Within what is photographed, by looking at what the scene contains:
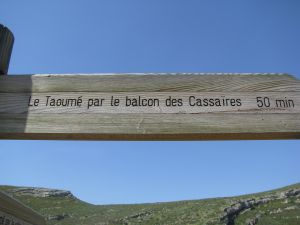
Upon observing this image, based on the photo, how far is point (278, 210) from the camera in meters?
113

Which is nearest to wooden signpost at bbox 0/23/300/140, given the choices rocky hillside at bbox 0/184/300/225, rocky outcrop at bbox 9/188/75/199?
rocky hillside at bbox 0/184/300/225

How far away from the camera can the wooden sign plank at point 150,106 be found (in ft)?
7.71

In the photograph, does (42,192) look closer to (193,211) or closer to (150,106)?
(193,211)

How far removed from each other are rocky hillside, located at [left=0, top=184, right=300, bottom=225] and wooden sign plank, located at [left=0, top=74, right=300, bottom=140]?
101 m

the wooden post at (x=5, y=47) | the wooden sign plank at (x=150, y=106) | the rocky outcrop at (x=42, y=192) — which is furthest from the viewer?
the rocky outcrop at (x=42, y=192)

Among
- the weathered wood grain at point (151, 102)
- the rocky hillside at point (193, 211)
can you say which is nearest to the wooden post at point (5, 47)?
the weathered wood grain at point (151, 102)

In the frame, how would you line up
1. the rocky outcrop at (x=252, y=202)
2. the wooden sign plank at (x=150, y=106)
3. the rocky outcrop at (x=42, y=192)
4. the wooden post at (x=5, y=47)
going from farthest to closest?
the rocky outcrop at (x=42, y=192) → the rocky outcrop at (x=252, y=202) → the wooden post at (x=5, y=47) → the wooden sign plank at (x=150, y=106)

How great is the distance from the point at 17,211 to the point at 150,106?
97.7 inches

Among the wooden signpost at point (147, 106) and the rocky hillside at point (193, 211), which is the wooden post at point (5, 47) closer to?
the wooden signpost at point (147, 106)

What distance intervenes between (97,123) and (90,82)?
16.0 inches

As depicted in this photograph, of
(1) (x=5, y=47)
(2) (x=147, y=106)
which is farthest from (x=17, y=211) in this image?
(2) (x=147, y=106)

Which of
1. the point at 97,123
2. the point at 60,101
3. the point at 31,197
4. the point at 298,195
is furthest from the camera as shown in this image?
the point at 31,197

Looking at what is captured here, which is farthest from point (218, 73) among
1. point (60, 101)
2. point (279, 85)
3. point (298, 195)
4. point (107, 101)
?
point (298, 195)

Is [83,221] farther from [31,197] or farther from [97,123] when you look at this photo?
[97,123]
